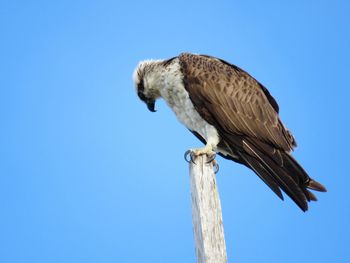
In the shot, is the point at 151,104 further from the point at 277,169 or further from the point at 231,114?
the point at 277,169

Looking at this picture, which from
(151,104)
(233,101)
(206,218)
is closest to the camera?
(206,218)

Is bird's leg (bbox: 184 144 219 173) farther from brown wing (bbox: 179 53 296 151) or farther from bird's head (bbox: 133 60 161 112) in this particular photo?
bird's head (bbox: 133 60 161 112)

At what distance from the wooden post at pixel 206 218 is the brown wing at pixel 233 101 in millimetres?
1686

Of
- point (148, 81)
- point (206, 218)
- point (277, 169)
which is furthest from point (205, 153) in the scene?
point (148, 81)

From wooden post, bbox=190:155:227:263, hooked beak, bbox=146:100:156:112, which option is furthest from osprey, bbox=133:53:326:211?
wooden post, bbox=190:155:227:263

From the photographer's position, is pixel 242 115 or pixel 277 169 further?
pixel 242 115

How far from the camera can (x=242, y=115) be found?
22.3ft

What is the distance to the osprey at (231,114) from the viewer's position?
239 inches

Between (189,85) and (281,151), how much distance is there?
144 cm

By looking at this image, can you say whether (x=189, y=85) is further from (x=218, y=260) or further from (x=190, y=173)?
(x=218, y=260)

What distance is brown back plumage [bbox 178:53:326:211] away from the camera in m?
6.11

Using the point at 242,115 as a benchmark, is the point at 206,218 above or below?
below

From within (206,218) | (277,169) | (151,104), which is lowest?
(206,218)

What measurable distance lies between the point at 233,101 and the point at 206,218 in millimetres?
2612
